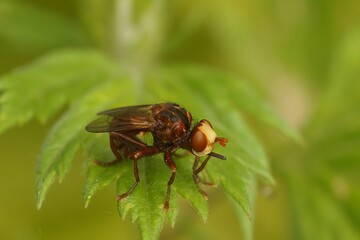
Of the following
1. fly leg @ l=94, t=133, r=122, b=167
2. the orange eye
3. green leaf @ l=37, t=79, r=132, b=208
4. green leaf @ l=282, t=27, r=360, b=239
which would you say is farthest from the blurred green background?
the orange eye

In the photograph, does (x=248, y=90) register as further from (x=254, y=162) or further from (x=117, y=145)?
(x=117, y=145)

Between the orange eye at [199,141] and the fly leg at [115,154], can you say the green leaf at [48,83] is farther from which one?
the orange eye at [199,141]

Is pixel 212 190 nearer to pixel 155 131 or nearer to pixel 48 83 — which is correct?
pixel 48 83

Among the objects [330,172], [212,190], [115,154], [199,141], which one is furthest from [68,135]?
[330,172]

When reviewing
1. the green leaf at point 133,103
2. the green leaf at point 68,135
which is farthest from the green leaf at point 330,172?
the green leaf at point 68,135

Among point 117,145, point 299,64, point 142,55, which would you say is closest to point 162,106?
point 117,145
